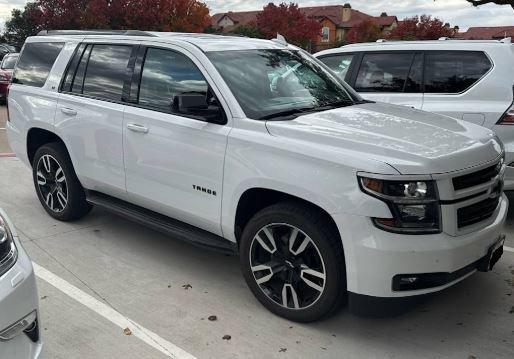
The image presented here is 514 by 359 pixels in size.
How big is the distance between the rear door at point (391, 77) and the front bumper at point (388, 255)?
10.3 ft

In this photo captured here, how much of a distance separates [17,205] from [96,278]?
2343mm

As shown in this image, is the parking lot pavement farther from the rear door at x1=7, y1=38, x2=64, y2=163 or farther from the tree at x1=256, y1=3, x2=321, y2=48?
the tree at x1=256, y1=3, x2=321, y2=48

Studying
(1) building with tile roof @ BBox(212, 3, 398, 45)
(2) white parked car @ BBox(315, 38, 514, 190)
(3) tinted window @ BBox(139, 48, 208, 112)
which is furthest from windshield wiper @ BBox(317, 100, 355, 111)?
(1) building with tile roof @ BBox(212, 3, 398, 45)

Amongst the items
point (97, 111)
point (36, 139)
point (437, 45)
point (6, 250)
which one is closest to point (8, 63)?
point (36, 139)

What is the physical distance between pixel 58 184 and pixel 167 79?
73.4 inches

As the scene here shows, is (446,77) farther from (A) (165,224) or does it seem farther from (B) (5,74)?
(B) (5,74)

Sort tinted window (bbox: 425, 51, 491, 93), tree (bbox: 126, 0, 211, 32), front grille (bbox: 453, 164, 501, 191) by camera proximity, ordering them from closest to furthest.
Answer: front grille (bbox: 453, 164, 501, 191) → tinted window (bbox: 425, 51, 491, 93) → tree (bbox: 126, 0, 211, 32)

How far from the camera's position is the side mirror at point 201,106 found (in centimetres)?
363

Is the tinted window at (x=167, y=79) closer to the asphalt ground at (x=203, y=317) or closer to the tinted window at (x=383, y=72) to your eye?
the asphalt ground at (x=203, y=317)

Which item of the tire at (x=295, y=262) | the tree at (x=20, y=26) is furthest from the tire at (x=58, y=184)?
the tree at (x=20, y=26)

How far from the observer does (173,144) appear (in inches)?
155

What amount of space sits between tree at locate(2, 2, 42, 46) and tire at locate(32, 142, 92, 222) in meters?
43.3

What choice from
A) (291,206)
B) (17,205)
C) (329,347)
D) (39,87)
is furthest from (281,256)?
(17,205)

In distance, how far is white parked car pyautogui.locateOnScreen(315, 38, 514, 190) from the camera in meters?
5.22
